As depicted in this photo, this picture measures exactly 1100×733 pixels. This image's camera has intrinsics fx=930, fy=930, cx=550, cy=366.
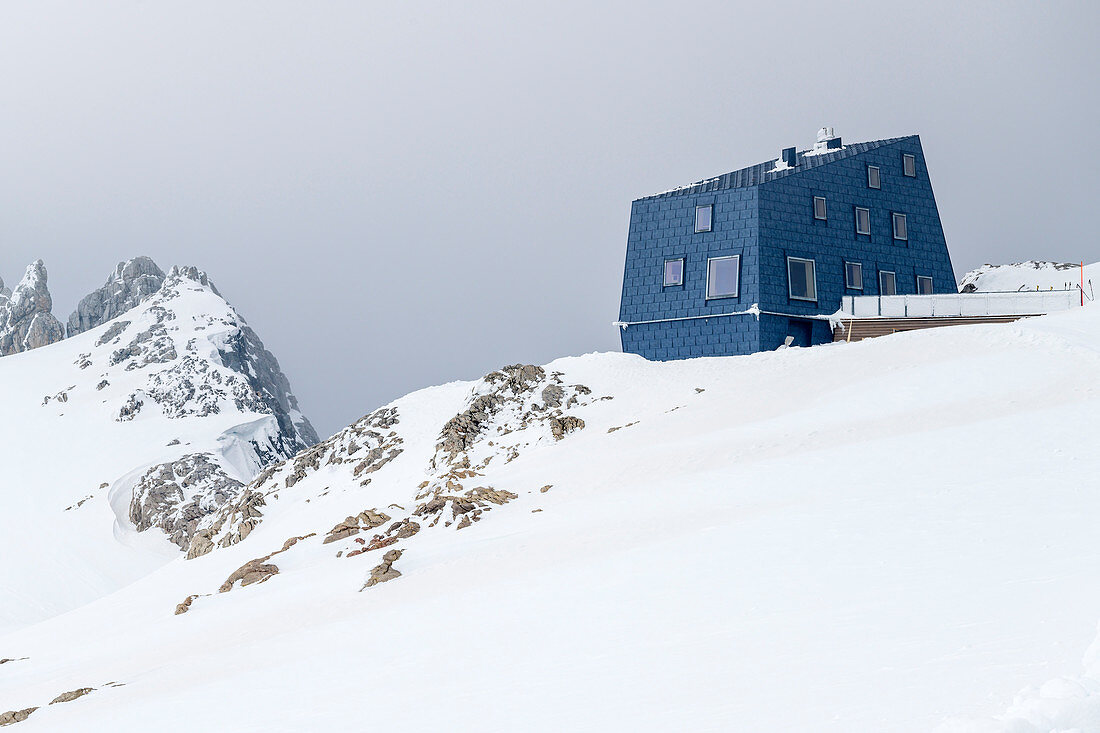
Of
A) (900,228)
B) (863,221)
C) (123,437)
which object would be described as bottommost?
(123,437)

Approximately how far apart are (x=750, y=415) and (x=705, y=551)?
1135 cm

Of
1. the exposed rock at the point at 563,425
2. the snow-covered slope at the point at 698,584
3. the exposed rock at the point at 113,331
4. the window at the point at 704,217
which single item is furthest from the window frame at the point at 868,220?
the exposed rock at the point at 113,331

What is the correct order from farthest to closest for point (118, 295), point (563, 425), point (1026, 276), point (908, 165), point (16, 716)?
point (118, 295), point (1026, 276), point (908, 165), point (563, 425), point (16, 716)

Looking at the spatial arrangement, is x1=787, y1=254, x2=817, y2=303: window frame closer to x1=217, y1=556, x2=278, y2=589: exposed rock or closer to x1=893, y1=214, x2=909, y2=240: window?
x1=893, y1=214, x2=909, y2=240: window

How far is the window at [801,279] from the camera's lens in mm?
36781

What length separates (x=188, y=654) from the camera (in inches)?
578

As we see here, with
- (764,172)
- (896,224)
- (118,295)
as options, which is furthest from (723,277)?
(118,295)

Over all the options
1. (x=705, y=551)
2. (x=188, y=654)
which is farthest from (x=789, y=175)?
(x=188, y=654)

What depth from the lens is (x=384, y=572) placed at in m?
16.1

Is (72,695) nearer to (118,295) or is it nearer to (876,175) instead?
(876,175)

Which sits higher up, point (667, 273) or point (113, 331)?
point (113, 331)

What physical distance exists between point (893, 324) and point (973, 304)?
2972 millimetres

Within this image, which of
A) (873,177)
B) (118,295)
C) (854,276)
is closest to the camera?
(854,276)

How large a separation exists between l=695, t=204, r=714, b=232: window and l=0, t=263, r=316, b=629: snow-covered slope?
31762mm
